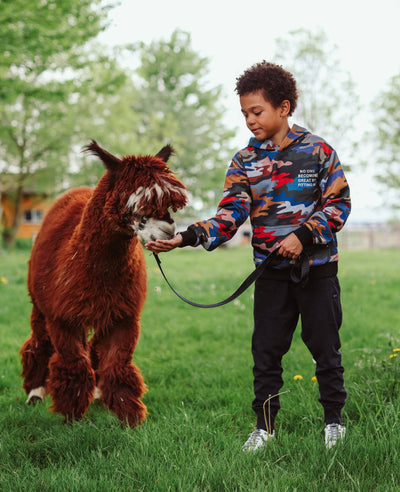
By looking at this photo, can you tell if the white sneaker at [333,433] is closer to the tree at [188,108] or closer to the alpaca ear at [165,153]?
the alpaca ear at [165,153]

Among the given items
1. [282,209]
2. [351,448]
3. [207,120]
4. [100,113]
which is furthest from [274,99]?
[207,120]

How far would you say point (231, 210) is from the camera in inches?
120

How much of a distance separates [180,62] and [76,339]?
3523 cm

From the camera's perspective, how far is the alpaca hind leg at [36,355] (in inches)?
169

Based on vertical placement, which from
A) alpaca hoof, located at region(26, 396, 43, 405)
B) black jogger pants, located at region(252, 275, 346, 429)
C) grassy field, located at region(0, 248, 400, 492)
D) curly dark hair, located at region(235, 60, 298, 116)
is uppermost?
curly dark hair, located at region(235, 60, 298, 116)

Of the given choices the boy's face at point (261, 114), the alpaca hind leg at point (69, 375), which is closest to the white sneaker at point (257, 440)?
the alpaca hind leg at point (69, 375)

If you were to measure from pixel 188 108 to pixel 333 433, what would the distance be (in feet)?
113

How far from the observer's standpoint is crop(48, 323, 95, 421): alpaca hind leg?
11.6ft

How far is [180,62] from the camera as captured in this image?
36000 millimetres

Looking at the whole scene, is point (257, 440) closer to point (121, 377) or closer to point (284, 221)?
A: point (121, 377)

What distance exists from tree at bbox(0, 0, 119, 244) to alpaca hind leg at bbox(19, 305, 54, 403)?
7.37 meters

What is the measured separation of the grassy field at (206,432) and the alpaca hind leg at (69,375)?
0.40 ft

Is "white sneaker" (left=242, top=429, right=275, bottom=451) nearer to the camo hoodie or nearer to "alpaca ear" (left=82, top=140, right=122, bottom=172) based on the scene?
the camo hoodie

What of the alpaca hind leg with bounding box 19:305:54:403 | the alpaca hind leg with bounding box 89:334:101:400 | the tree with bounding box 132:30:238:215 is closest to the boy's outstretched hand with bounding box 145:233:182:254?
the alpaca hind leg with bounding box 89:334:101:400
